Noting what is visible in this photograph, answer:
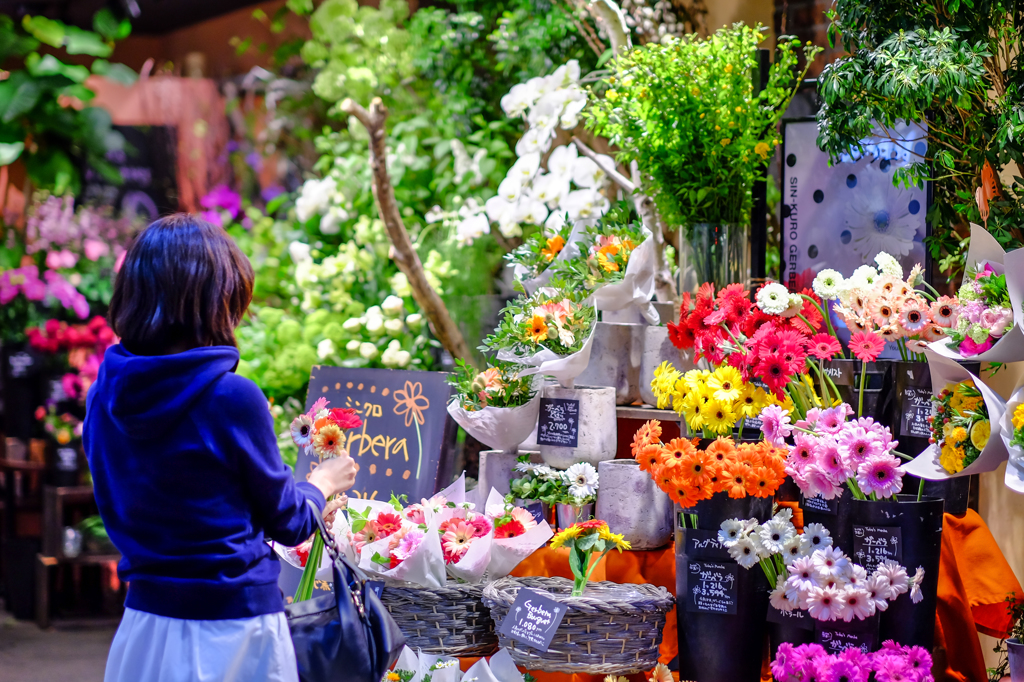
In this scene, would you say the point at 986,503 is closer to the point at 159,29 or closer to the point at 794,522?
the point at 794,522

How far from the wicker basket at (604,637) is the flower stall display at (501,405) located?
48 cm

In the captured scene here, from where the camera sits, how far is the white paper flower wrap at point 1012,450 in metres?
1.37

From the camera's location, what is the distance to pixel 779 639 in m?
1.64

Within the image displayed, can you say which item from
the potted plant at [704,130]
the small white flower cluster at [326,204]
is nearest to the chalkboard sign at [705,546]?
the potted plant at [704,130]

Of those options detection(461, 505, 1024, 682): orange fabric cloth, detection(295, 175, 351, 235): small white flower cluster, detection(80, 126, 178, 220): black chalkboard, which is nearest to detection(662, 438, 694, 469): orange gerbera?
detection(461, 505, 1024, 682): orange fabric cloth

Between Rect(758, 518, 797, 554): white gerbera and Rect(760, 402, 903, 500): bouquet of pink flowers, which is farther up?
Rect(760, 402, 903, 500): bouquet of pink flowers

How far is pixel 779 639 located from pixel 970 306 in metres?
0.68

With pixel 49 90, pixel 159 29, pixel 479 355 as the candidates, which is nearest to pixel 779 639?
pixel 479 355

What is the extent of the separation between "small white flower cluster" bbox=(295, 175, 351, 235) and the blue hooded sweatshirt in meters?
2.03

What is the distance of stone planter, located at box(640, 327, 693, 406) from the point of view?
212 cm

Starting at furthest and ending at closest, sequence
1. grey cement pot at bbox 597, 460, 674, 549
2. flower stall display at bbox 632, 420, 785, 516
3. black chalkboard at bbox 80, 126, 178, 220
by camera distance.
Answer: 1. black chalkboard at bbox 80, 126, 178, 220
2. grey cement pot at bbox 597, 460, 674, 549
3. flower stall display at bbox 632, 420, 785, 516

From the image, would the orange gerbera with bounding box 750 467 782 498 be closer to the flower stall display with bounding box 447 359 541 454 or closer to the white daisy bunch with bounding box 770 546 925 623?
the white daisy bunch with bounding box 770 546 925 623

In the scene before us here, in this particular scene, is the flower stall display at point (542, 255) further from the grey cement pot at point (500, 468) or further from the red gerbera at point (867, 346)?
the red gerbera at point (867, 346)

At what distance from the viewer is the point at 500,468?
→ 2115 mm
